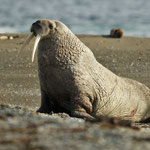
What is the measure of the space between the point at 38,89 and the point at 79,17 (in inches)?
860

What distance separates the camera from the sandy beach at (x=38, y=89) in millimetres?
3785

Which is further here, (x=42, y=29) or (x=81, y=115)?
(x=42, y=29)

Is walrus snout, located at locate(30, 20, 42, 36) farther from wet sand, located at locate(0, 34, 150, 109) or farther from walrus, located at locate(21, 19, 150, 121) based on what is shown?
wet sand, located at locate(0, 34, 150, 109)

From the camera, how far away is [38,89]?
10156 mm

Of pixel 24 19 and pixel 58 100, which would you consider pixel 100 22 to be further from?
pixel 58 100

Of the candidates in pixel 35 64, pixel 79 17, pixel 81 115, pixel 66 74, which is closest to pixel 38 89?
pixel 35 64

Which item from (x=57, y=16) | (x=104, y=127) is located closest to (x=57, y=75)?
(x=104, y=127)

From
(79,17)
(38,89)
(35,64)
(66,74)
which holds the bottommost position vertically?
(38,89)

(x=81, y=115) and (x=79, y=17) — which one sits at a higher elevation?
(x=79, y=17)

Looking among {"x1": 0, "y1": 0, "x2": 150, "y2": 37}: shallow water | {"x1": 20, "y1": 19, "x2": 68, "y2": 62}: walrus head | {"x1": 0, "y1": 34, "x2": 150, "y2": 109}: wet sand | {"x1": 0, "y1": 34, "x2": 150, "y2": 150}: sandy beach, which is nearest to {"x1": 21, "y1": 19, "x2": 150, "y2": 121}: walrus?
{"x1": 20, "y1": 19, "x2": 68, "y2": 62}: walrus head

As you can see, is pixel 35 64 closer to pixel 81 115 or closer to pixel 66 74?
pixel 66 74

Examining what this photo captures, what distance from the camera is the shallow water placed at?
24281 mm

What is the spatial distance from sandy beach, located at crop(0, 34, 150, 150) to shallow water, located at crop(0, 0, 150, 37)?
7.78 meters

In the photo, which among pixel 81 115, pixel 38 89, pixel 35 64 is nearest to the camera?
pixel 81 115
